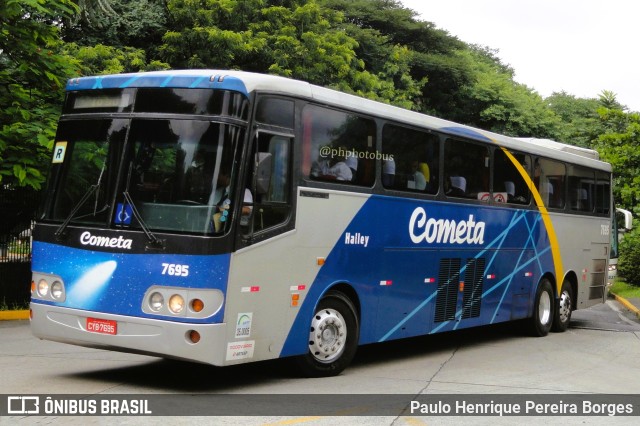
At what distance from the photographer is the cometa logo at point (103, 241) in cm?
912

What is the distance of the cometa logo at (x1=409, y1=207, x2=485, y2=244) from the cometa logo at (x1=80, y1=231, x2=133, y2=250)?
14.8 ft

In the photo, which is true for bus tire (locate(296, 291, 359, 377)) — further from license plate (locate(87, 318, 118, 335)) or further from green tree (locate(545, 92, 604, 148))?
green tree (locate(545, 92, 604, 148))

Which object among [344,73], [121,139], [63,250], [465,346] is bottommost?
[465,346]

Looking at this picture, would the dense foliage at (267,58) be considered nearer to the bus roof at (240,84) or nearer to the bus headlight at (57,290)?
the bus roof at (240,84)

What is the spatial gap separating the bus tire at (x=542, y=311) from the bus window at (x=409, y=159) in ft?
15.9

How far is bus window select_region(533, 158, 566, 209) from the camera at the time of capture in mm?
16447

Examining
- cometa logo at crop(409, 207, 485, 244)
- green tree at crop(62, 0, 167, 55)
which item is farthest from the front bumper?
green tree at crop(62, 0, 167, 55)

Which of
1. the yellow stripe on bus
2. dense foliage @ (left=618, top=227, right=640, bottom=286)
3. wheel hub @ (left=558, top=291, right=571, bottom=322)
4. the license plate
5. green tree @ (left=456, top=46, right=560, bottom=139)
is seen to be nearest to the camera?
the license plate

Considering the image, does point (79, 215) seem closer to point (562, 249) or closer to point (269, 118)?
point (269, 118)

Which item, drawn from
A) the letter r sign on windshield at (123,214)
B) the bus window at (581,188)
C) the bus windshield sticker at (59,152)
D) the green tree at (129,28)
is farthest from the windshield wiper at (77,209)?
the green tree at (129,28)

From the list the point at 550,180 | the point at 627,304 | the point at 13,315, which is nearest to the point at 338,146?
the point at 550,180

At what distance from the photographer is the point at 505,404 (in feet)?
30.3

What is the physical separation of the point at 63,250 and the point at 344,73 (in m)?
25.7

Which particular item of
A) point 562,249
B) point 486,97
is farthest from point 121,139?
point 486,97
